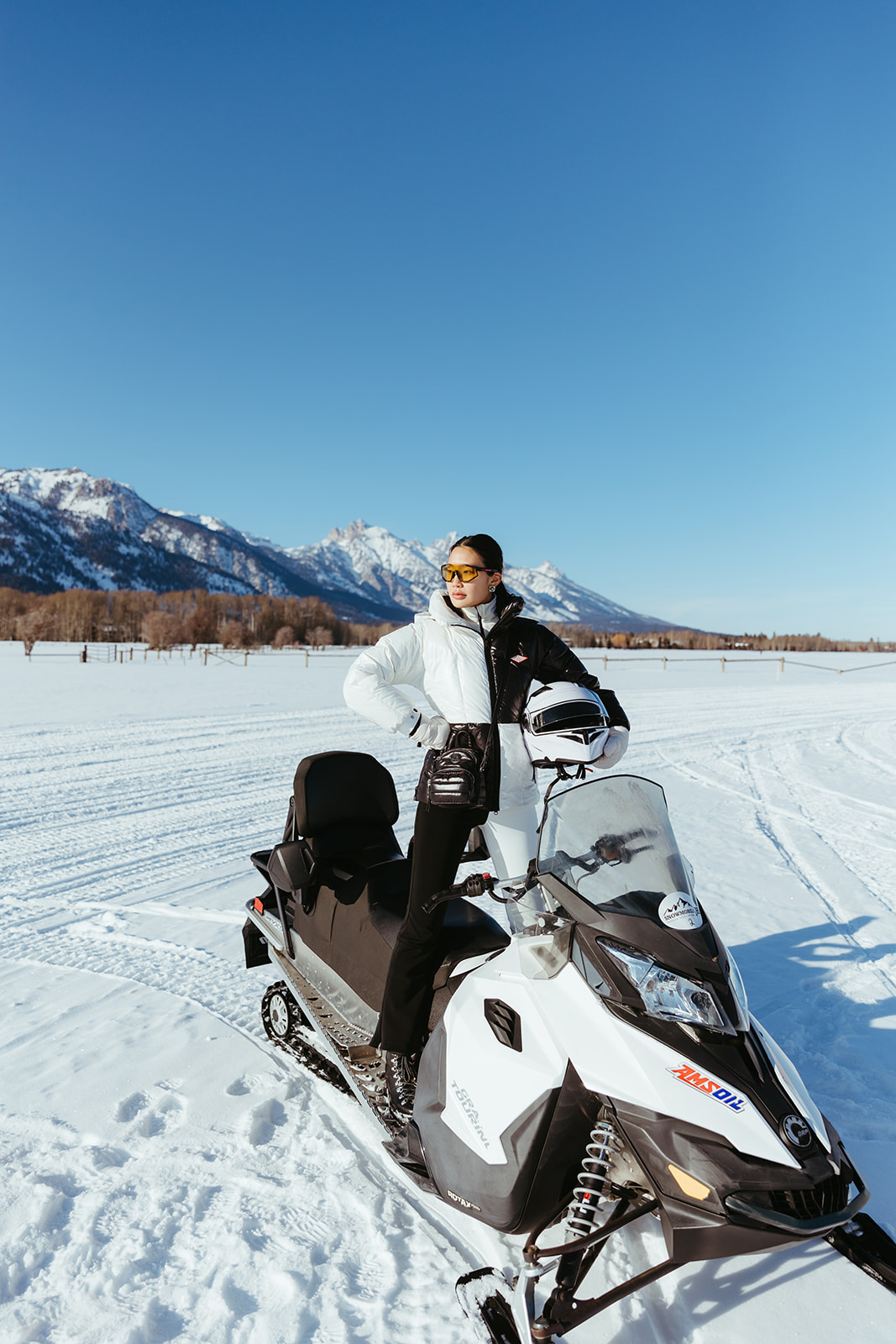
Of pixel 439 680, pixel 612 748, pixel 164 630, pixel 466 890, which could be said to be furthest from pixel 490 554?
pixel 164 630

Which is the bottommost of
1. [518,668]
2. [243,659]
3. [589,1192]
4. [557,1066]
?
[243,659]

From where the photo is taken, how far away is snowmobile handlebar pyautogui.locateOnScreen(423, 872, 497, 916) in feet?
6.47

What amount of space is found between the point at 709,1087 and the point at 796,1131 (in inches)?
7.7

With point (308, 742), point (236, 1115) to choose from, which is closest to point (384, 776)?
point (236, 1115)

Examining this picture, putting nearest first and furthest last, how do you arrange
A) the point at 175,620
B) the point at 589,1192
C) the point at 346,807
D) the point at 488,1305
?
the point at 589,1192 → the point at 488,1305 → the point at 346,807 → the point at 175,620

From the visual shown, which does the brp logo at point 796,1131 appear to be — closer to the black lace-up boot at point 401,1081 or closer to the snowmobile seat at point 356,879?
the snowmobile seat at point 356,879

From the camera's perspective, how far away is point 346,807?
3119mm

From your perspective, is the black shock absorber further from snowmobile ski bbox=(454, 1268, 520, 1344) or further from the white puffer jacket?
the white puffer jacket

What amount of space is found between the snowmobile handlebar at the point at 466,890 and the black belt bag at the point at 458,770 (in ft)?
0.72

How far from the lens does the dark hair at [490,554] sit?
2373 mm

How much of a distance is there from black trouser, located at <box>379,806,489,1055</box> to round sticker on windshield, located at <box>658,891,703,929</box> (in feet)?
2.06

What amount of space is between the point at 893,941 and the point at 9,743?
10077 millimetres

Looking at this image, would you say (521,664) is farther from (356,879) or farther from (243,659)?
(243,659)

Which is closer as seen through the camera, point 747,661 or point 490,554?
point 490,554
